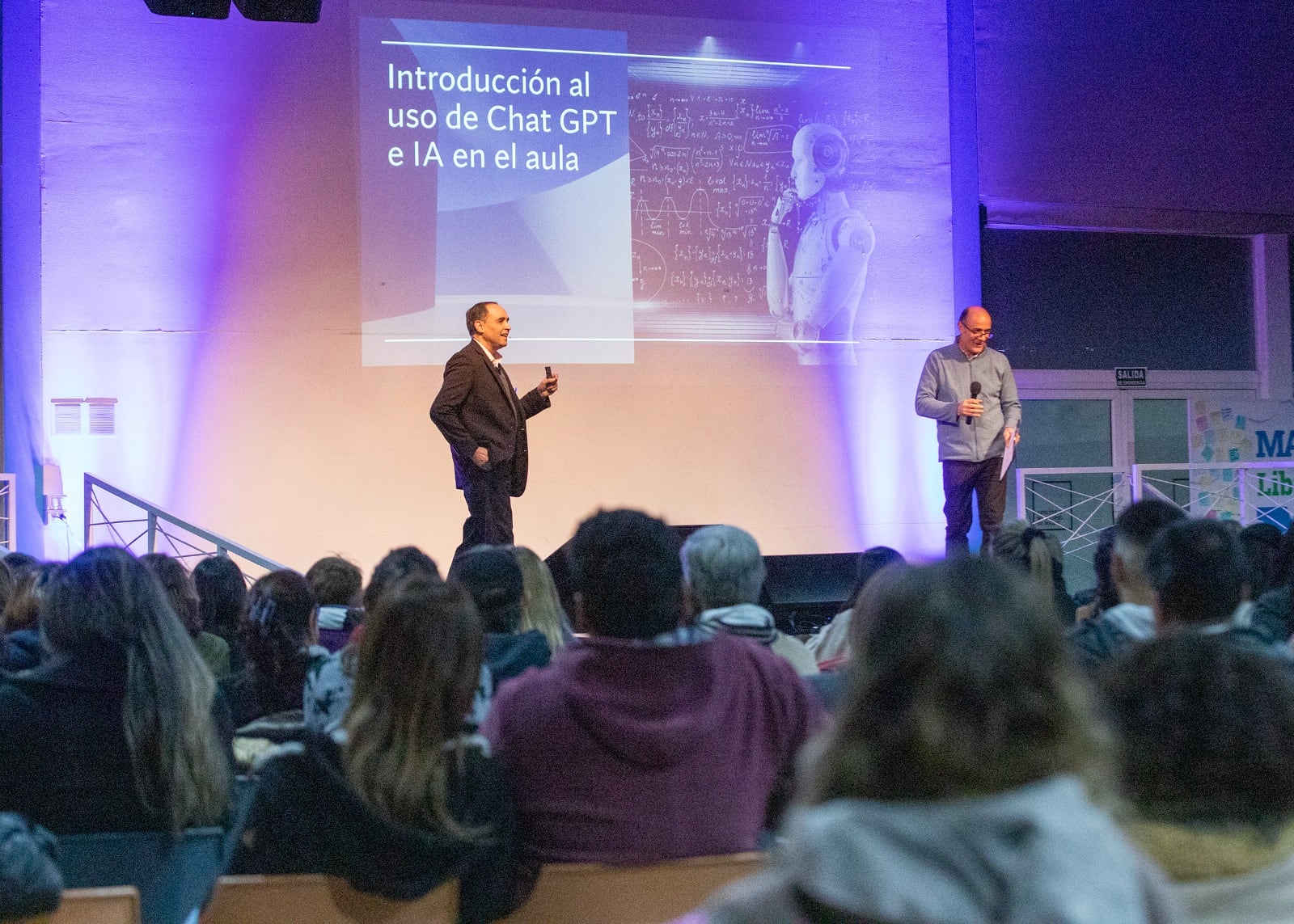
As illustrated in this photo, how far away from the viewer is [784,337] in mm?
6891

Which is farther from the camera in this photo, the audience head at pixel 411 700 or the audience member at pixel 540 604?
the audience member at pixel 540 604

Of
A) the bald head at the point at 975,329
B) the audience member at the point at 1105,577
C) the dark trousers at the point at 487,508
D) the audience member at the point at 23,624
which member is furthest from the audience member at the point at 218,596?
the bald head at the point at 975,329

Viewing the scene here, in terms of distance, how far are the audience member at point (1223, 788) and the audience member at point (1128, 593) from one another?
3.65 ft

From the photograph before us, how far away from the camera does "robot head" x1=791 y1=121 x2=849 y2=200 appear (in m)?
6.92

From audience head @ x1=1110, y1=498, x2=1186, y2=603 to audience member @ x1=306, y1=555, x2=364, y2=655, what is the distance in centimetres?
181

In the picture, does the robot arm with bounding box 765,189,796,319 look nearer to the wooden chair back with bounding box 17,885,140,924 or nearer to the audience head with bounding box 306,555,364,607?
the audience head with bounding box 306,555,364,607

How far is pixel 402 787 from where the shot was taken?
146 centimetres

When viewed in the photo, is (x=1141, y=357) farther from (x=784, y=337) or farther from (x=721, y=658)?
(x=721, y=658)

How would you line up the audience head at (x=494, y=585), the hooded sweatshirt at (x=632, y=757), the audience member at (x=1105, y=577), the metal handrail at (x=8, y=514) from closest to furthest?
the hooded sweatshirt at (x=632, y=757)
the audience head at (x=494, y=585)
the audience member at (x=1105, y=577)
the metal handrail at (x=8, y=514)

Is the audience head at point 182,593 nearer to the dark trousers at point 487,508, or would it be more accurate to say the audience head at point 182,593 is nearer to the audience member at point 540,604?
the audience member at point 540,604

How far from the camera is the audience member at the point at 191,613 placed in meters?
2.76

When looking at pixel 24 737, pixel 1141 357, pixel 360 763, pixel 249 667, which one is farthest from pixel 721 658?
pixel 1141 357

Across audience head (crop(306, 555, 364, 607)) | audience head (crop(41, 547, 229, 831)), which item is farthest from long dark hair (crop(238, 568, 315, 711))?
audience head (crop(41, 547, 229, 831))

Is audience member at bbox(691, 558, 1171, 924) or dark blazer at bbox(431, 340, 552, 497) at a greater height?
dark blazer at bbox(431, 340, 552, 497)
